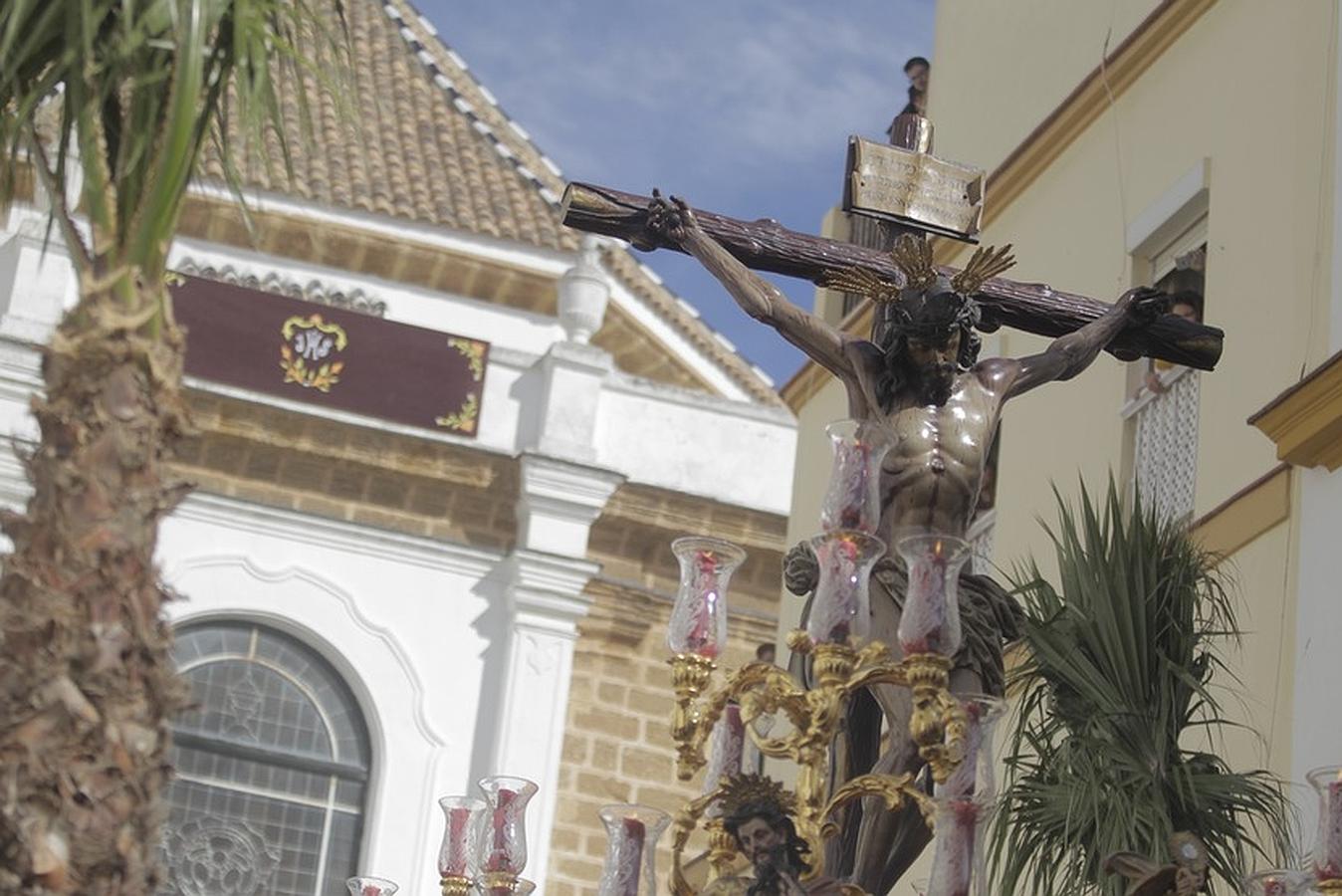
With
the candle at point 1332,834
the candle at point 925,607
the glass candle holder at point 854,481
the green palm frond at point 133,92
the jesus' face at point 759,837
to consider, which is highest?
the green palm frond at point 133,92

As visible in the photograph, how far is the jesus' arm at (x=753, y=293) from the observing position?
8766 mm

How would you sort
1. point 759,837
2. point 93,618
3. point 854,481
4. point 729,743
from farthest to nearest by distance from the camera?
point 729,743 < point 854,481 < point 759,837 < point 93,618

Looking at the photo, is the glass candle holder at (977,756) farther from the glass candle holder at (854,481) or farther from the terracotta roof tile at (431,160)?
the terracotta roof tile at (431,160)

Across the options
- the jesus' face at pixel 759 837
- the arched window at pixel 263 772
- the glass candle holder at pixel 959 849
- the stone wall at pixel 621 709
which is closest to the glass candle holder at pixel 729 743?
the jesus' face at pixel 759 837

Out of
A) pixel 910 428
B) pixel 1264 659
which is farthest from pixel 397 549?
pixel 910 428

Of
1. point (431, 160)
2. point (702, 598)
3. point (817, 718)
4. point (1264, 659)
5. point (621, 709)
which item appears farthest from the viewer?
point (431, 160)

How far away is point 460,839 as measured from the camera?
8.84 meters

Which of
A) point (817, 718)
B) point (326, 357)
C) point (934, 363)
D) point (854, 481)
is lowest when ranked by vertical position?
point (817, 718)

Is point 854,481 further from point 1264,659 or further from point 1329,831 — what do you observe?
point 1264,659

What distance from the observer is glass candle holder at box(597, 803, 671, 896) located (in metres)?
7.71

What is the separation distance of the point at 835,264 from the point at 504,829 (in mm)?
2026

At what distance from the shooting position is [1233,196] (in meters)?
13.6

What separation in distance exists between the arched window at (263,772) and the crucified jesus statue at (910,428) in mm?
12001

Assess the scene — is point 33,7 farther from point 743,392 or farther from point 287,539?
point 743,392
